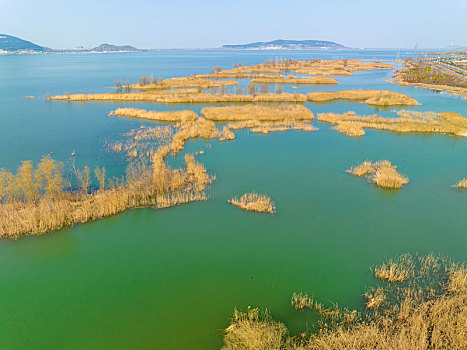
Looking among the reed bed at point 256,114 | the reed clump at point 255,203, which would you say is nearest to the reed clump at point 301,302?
the reed clump at point 255,203

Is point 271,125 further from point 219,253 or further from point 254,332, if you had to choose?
point 254,332

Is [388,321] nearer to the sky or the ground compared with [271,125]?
nearer to the ground

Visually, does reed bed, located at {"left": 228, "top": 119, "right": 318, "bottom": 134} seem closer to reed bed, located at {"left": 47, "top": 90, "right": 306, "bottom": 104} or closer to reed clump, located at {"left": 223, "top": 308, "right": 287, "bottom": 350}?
reed bed, located at {"left": 47, "top": 90, "right": 306, "bottom": 104}

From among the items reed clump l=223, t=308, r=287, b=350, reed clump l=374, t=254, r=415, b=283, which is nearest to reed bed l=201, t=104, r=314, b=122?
reed clump l=374, t=254, r=415, b=283

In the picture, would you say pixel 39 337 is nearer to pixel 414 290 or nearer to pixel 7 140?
pixel 414 290

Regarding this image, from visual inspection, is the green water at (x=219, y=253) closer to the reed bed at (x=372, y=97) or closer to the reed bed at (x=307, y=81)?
the reed bed at (x=372, y=97)

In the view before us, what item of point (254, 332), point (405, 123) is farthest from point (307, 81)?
point (254, 332)
